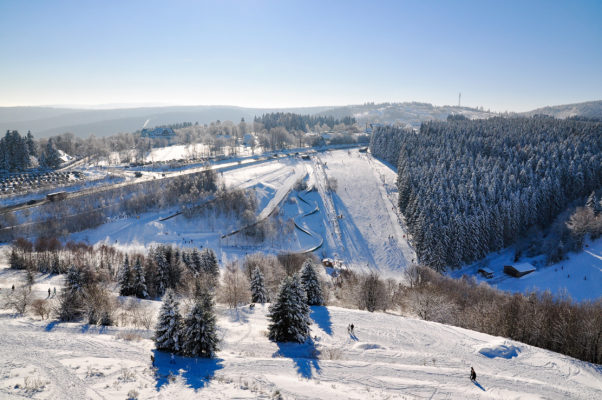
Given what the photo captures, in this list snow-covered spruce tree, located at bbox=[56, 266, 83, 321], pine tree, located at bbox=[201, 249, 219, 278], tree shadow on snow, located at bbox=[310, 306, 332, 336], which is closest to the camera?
snow-covered spruce tree, located at bbox=[56, 266, 83, 321]

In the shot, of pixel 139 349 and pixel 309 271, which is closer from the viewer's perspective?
pixel 139 349

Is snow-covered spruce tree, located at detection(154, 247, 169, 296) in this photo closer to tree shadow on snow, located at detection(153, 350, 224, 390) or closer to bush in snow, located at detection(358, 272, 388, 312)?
tree shadow on snow, located at detection(153, 350, 224, 390)

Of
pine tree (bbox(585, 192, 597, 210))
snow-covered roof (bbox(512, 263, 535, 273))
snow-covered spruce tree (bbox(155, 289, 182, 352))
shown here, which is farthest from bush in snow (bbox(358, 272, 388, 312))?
pine tree (bbox(585, 192, 597, 210))

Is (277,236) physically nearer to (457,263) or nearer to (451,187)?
(457,263)

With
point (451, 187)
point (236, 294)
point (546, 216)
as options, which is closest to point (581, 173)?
point (546, 216)

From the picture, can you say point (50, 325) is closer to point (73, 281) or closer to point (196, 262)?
point (73, 281)
